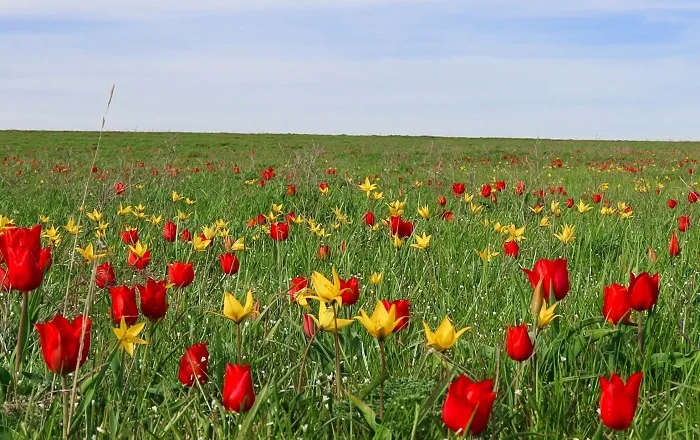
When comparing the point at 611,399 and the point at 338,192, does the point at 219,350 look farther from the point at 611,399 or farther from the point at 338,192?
the point at 338,192

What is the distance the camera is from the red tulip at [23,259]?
1.68 meters

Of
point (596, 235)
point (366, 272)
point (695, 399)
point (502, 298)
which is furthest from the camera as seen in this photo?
point (596, 235)

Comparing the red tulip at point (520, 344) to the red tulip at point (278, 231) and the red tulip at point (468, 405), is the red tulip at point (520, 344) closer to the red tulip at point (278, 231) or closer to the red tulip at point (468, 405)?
the red tulip at point (468, 405)

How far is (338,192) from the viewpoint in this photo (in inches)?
304

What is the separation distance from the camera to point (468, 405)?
1.30m

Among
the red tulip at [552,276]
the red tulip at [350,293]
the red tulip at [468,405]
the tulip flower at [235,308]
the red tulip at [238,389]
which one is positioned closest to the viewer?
the red tulip at [468,405]

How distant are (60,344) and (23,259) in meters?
0.31

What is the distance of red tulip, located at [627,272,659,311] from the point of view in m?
2.01

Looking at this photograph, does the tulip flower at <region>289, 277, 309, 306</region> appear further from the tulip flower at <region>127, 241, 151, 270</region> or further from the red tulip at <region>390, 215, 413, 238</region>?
the red tulip at <region>390, 215, 413, 238</region>

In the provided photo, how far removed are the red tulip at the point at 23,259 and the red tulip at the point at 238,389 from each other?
578 mm

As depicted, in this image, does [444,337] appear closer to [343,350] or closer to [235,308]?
[235,308]

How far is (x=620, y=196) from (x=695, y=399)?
6.50 metres

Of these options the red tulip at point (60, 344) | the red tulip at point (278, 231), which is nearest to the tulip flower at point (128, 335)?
the red tulip at point (60, 344)

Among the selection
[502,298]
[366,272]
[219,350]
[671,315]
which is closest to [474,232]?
[366,272]
